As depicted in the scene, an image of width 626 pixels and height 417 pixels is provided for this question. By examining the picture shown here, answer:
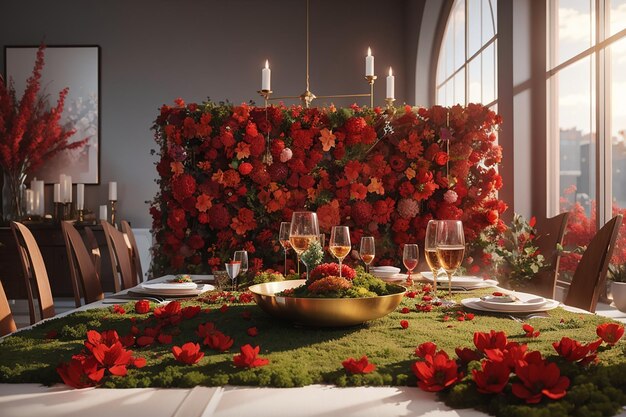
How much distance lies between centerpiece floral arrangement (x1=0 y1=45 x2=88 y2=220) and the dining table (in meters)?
5.97

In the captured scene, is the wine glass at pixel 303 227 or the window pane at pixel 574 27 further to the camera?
the window pane at pixel 574 27

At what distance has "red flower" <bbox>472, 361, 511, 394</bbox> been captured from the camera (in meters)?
0.85

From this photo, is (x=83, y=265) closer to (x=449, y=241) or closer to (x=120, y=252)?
(x=120, y=252)

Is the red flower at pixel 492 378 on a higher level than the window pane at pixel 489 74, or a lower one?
lower

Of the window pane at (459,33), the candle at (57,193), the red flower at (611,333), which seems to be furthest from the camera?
the candle at (57,193)

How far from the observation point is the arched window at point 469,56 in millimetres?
4637

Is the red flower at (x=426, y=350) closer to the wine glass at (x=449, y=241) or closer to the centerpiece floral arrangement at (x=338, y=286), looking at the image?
the centerpiece floral arrangement at (x=338, y=286)

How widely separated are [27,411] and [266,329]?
594mm

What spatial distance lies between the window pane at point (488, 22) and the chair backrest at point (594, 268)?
2.76 m

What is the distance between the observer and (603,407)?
790 mm

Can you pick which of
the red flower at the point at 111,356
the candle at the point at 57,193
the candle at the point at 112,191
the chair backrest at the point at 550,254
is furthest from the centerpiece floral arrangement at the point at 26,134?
the red flower at the point at 111,356

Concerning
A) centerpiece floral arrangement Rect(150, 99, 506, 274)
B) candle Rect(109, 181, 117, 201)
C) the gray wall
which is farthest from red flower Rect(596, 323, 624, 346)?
candle Rect(109, 181, 117, 201)

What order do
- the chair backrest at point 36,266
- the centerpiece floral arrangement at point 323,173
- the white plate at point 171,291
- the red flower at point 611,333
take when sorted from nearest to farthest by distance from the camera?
the red flower at point 611,333 → the white plate at point 171,291 → the chair backrest at point 36,266 → the centerpiece floral arrangement at point 323,173

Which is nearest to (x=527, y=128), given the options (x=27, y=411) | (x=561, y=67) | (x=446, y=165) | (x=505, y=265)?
(x=561, y=67)
